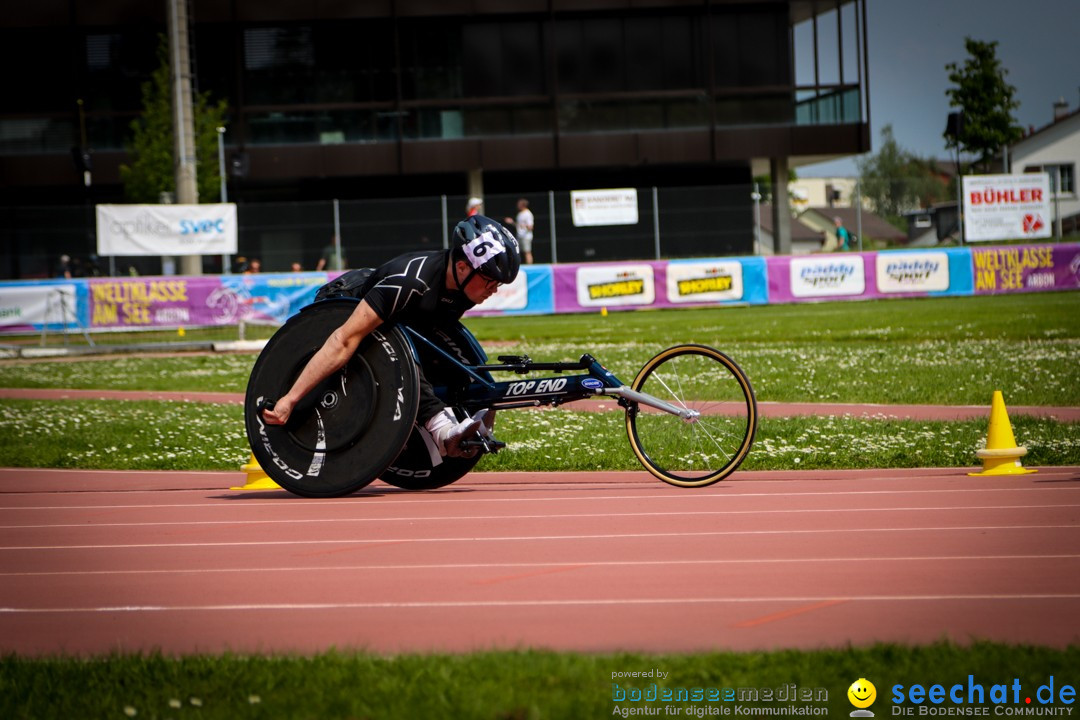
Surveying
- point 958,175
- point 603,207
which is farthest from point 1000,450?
point 958,175

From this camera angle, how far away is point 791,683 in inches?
154

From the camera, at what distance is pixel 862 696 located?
12.4 feet

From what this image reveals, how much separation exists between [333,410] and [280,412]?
295 mm

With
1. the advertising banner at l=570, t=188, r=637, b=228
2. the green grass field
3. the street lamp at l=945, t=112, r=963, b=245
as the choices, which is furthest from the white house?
the green grass field

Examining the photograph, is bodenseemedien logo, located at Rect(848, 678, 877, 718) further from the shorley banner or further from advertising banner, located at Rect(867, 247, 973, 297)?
advertising banner, located at Rect(867, 247, 973, 297)

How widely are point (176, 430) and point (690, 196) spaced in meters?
26.8

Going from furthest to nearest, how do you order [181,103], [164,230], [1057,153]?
[1057,153]
[181,103]
[164,230]

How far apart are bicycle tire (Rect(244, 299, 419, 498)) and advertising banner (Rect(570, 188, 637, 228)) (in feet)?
95.0

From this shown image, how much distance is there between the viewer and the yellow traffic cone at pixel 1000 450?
8617 millimetres

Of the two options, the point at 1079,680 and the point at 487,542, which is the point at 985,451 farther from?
the point at 1079,680

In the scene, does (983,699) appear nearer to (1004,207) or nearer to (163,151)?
(163,151)

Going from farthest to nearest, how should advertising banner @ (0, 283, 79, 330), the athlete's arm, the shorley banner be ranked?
1. advertising banner @ (0, 283, 79, 330)
2. the shorley banner
3. the athlete's arm

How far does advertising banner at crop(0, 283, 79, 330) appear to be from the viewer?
97.2 feet

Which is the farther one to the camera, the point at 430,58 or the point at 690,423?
the point at 430,58
